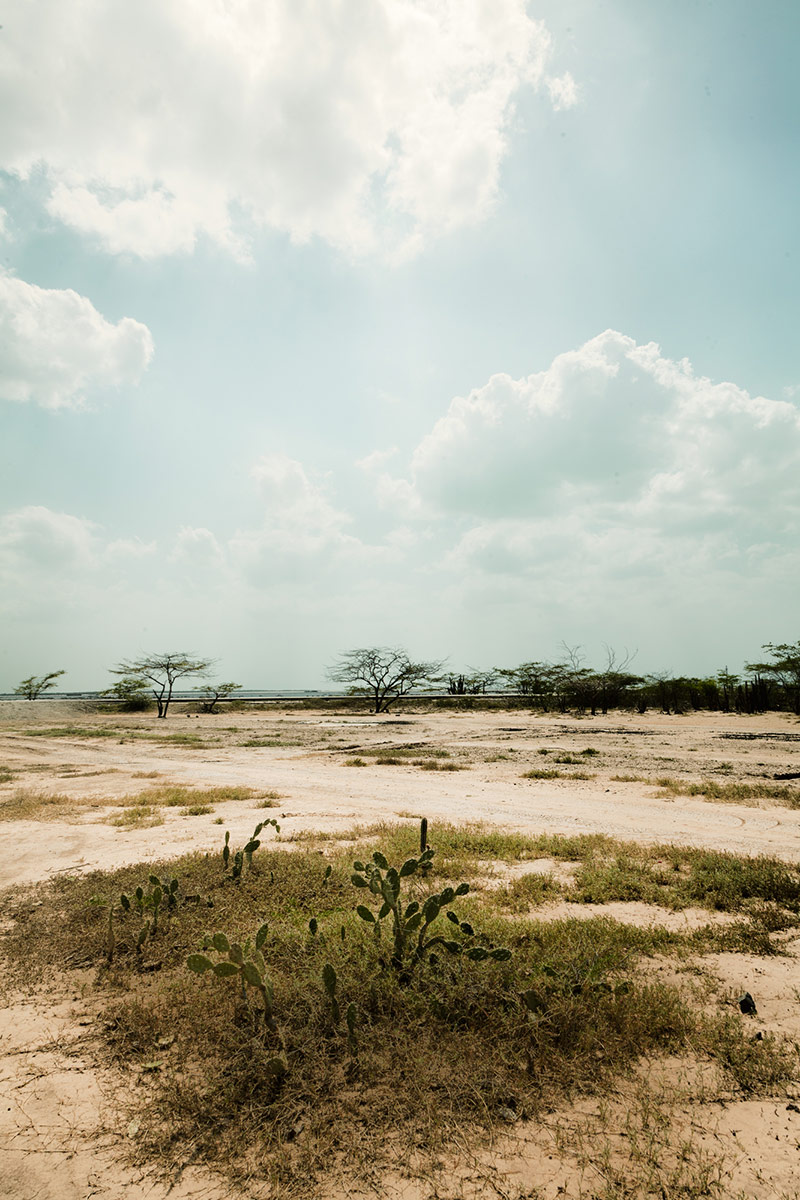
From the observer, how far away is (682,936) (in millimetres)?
4461

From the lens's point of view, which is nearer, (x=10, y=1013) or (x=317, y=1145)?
(x=317, y=1145)

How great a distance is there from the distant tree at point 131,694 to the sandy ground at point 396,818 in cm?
2534

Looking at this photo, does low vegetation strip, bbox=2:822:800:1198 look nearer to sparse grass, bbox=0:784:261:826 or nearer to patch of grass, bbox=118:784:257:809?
sparse grass, bbox=0:784:261:826

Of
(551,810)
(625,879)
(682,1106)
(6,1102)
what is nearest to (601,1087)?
(682,1106)

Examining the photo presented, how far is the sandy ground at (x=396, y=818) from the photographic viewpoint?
2357 mm

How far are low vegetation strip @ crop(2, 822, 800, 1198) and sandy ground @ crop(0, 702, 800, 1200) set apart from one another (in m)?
0.17

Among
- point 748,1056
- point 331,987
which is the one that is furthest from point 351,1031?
point 748,1056

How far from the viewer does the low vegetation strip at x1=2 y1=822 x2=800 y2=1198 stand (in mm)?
2586

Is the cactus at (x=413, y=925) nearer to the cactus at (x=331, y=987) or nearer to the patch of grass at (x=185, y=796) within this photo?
the cactus at (x=331, y=987)

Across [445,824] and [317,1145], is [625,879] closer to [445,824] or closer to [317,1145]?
[445,824]

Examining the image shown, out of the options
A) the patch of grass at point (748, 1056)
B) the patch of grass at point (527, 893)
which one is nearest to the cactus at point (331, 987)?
the patch of grass at point (748, 1056)

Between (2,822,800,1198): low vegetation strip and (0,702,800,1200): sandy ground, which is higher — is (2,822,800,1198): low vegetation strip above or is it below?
above

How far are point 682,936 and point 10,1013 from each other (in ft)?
15.1

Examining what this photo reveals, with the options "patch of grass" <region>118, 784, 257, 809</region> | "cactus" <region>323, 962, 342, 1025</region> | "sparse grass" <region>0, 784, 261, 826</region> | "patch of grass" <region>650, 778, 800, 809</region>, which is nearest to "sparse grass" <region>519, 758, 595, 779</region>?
"patch of grass" <region>650, 778, 800, 809</region>
